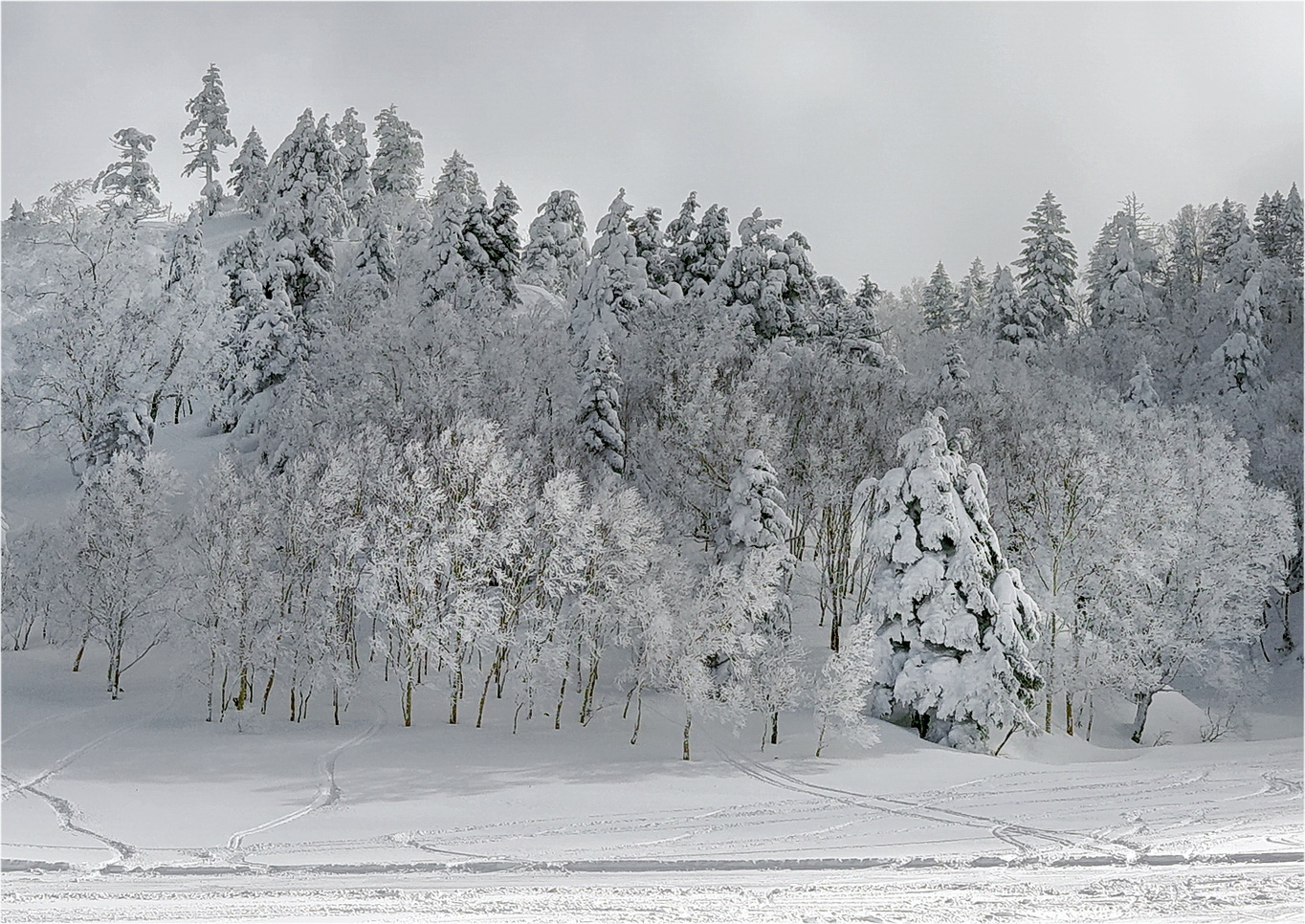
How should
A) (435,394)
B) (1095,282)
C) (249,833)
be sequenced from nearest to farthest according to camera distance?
1. (249,833)
2. (435,394)
3. (1095,282)

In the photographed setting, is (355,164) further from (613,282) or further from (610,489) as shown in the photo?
(610,489)

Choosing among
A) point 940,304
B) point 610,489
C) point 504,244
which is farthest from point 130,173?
point 940,304

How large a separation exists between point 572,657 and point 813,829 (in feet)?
50.2

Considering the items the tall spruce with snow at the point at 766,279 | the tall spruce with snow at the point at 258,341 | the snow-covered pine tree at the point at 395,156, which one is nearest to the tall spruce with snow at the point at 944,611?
the tall spruce with snow at the point at 766,279

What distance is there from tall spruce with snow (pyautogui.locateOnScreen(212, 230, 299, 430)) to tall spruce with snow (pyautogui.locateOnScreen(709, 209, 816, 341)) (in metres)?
19.6

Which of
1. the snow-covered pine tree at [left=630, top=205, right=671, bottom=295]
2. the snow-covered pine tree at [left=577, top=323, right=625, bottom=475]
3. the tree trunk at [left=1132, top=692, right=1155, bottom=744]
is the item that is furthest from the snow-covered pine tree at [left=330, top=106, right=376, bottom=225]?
the tree trunk at [left=1132, top=692, right=1155, bottom=744]

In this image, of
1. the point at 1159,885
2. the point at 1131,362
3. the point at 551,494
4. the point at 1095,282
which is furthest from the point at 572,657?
the point at 1095,282

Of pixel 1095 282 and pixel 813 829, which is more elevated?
pixel 1095 282

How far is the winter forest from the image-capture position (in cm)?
3086

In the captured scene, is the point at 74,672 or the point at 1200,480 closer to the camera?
the point at 74,672

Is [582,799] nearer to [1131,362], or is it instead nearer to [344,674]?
[344,674]

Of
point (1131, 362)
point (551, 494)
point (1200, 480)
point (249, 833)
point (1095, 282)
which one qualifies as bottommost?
point (249, 833)

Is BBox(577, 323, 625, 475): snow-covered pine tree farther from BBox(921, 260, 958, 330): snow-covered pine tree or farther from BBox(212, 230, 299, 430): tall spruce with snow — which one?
BBox(921, 260, 958, 330): snow-covered pine tree

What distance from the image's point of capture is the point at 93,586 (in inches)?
1280
